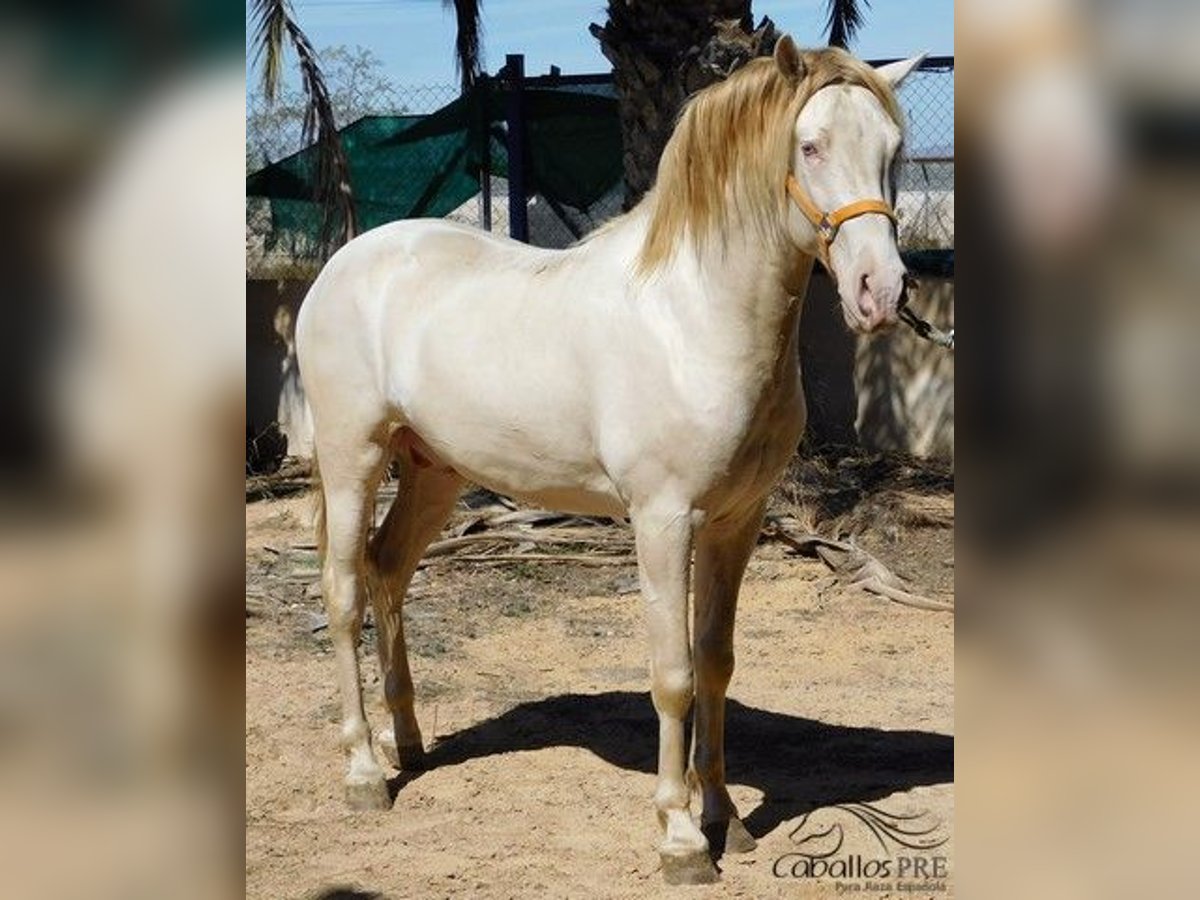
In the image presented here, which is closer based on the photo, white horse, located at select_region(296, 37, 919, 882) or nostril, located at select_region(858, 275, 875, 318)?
nostril, located at select_region(858, 275, 875, 318)

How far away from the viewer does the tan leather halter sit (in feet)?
10.9

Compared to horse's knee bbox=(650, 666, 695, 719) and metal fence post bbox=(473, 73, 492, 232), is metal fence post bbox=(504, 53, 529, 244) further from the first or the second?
horse's knee bbox=(650, 666, 695, 719)

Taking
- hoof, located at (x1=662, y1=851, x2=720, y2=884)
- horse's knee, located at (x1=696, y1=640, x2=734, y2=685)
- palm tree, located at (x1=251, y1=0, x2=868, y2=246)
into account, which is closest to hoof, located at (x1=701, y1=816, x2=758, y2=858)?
hoof, located at (x1=662, y1=851, x2=720, y2=884)

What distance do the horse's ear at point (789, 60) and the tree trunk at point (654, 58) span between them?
14.0ft

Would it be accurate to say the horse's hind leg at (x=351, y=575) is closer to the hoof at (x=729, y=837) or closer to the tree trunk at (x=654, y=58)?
the hoof at (x=729, y=837)

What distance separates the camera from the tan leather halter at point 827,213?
10.9ft

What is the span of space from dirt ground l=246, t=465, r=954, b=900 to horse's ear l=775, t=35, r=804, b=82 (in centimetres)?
183

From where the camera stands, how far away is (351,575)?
4.79 meters

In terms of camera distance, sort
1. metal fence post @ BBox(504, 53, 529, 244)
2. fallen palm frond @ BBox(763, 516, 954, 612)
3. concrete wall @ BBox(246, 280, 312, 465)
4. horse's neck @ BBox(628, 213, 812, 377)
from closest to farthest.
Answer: horse's neck @ BBox(628, 213, 812, 377) < fallen palm frond @ BBox(763, 516, 954, 612) < metal fence post @ BBox(504, 53, 529, 244) < concrete wall @ BBox(246, 280, 312, 465)

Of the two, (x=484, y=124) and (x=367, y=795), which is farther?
(x=484, y=124)

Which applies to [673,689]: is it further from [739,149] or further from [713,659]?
[739,149]

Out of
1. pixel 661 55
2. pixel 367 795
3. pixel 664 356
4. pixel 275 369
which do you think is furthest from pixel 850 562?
pixel 275 369

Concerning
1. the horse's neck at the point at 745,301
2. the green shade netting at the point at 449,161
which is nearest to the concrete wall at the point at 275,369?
the green shade netting at the point at 449,161

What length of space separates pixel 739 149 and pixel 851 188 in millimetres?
392
